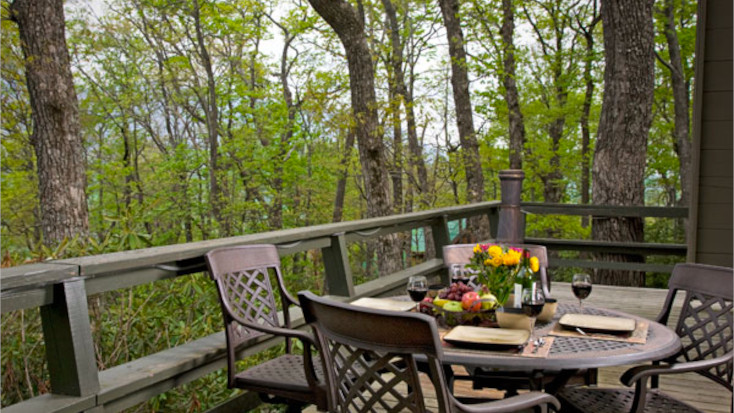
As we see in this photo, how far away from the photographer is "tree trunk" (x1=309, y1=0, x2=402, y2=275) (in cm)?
668

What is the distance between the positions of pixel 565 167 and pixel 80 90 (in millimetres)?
10709

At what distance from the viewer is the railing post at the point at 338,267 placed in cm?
338

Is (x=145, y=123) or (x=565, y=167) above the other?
(x=145, y=123)

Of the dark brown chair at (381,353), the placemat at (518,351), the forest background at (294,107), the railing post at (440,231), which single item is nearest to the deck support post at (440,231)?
the railing post at (440,231)

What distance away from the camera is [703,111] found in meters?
3.65

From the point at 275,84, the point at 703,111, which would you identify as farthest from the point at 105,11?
the point at 703,111

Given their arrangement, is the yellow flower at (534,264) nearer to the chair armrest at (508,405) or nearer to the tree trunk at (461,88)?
the chair armrest at (508,405)

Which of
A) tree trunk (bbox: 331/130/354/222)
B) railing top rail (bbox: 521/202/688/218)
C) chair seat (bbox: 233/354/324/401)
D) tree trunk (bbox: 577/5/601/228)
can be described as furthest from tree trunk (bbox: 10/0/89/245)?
tree trunk (bbox: 577/5/601/228)

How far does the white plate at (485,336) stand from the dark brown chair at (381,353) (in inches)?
8.5

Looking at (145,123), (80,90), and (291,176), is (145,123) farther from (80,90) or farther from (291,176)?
(291,176)

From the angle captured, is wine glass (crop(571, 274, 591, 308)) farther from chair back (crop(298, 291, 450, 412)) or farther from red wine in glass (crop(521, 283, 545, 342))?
chair back (crop(298, 291, 450, 412))

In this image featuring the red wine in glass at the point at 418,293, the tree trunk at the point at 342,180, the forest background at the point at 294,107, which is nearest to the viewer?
the red wine in glass at the point at 418,293

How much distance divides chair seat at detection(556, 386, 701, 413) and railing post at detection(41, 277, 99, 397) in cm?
153

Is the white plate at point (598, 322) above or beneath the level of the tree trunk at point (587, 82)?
beneath
